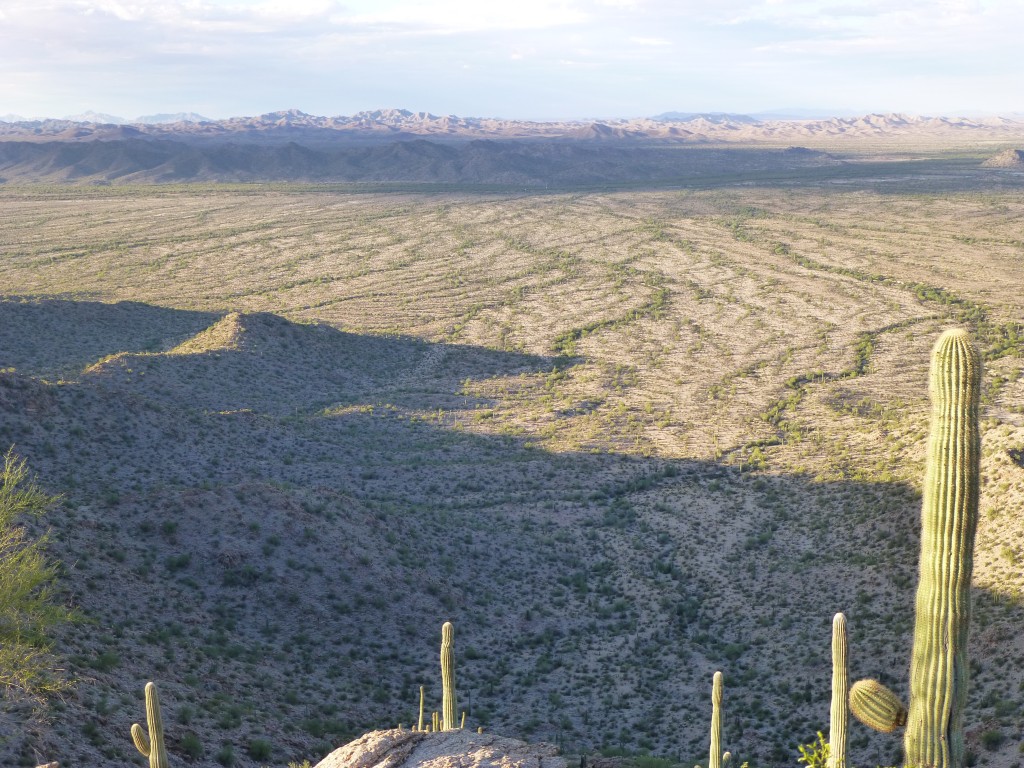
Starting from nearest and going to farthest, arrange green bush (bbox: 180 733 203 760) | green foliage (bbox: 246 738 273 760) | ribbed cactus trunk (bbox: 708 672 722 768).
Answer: ribbed cactus trunk (bbox: 708 672 722 768) < green bush (bbox: 180 733 203 760) < green foliage (bbox: 246 738 273 760)

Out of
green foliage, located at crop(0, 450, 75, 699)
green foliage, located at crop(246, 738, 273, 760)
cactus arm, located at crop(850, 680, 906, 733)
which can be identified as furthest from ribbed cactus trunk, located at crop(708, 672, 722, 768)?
green foliage, located at crop(0, 450, 75, 699)

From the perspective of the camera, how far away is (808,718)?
14.8 metres

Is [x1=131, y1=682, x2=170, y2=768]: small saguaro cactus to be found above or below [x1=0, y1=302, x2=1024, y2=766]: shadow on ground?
Result: above

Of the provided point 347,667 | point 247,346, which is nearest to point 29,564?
point 347,667

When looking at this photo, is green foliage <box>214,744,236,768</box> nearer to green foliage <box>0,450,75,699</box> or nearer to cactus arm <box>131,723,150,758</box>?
green foliage <box>0,450,75,699</box>

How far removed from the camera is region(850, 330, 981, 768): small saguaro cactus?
9.24 metres

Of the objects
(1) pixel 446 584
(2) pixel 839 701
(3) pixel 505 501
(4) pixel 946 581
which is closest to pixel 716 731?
(2) pixel 839 701

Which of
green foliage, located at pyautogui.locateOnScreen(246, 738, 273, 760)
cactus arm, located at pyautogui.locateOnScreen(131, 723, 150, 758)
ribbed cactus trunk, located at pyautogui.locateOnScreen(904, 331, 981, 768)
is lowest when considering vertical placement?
green foliage, located at pyautogui.locateOnScreen(246, 738, 273, 760)

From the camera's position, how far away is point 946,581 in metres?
9.27

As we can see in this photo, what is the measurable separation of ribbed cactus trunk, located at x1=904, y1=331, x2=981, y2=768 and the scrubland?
3184 mm

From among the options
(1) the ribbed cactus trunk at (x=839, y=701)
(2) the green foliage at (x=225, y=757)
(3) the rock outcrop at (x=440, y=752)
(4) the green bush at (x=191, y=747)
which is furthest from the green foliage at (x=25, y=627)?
(1) the ribbed cactus trunk at (x=839, y=701)

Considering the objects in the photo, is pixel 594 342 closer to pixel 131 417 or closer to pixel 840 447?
pixel 840 447

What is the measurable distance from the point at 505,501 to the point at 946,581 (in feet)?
54.2

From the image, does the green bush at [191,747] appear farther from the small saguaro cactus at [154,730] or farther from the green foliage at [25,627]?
the small saguaro cactus at [154,730]
